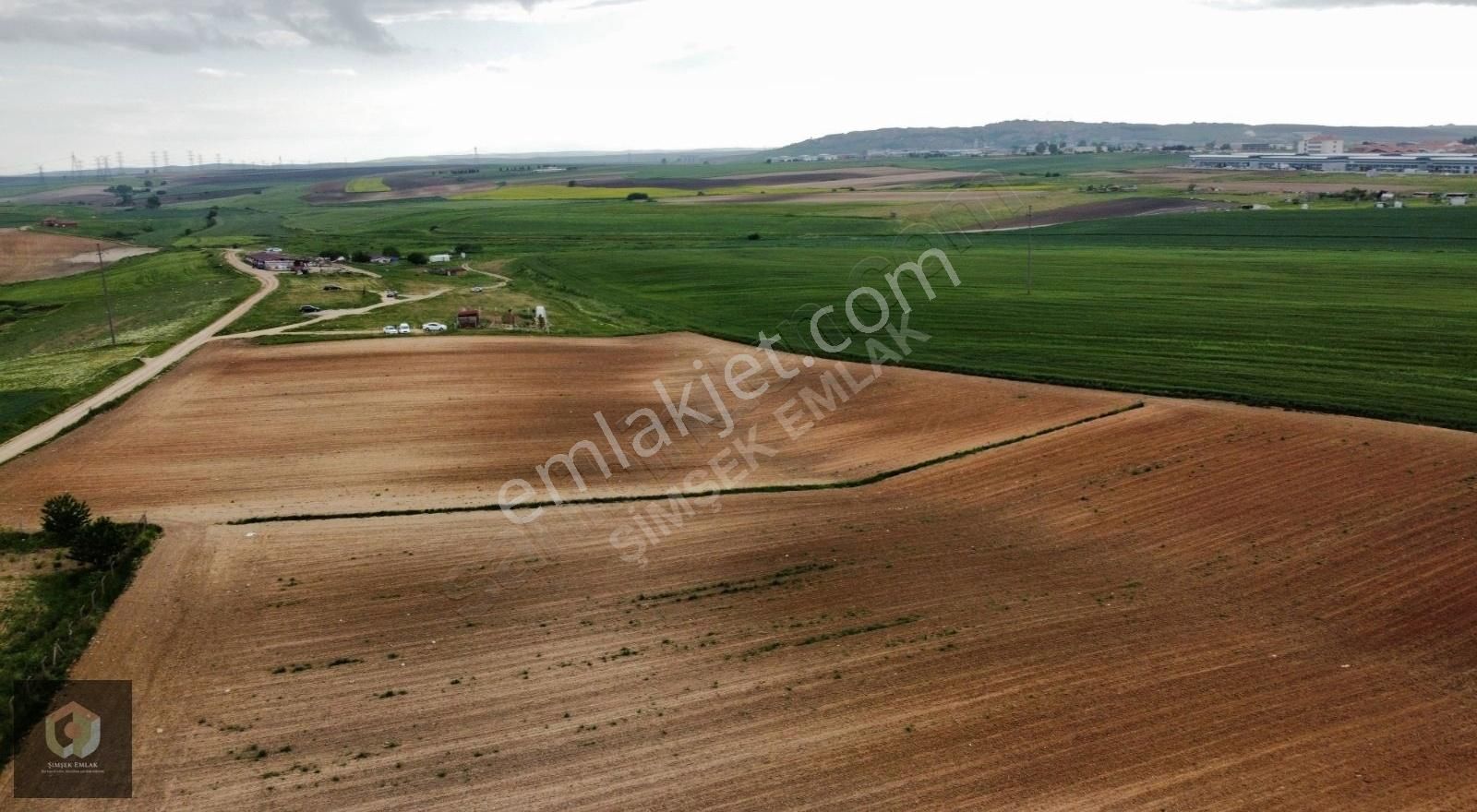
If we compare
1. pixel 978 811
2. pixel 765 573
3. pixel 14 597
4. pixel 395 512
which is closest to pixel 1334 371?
pixel 765 573

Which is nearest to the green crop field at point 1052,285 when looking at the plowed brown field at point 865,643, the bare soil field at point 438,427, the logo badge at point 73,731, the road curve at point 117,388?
the road curve at point 117,388

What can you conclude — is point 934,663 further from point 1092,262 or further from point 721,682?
point 1092,262

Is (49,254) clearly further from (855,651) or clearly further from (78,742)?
(855,651)

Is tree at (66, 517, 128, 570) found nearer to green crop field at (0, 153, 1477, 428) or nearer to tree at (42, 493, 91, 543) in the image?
tree at (42, 493, 91, 543)

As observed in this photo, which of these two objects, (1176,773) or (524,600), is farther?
(524,600)

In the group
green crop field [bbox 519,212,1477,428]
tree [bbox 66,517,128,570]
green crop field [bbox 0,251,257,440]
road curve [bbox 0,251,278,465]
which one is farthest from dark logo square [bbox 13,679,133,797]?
green crop field [bbox 519,212,1477,428]

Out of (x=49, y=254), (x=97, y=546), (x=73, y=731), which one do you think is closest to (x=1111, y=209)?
(x=97, y=546)

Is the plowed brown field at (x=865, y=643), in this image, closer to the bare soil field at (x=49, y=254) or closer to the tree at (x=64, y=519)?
the tree at (x=64, y=519)
